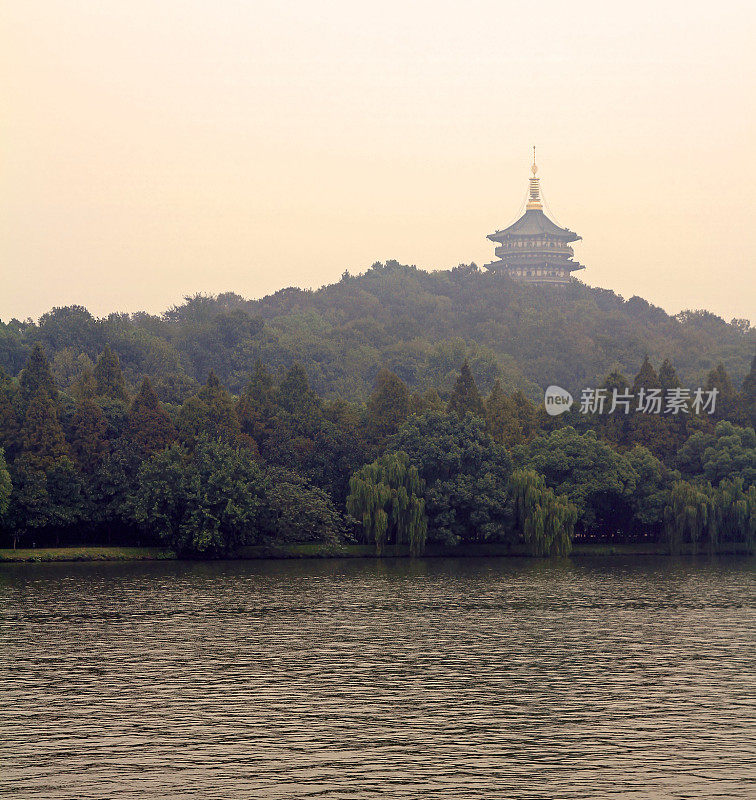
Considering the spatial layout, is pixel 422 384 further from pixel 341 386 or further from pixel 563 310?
pixel 563 310

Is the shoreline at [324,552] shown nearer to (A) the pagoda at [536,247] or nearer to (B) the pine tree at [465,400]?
(B) the pine tree at [465,400]

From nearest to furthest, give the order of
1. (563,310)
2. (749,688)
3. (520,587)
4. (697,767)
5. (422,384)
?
(697,767), (749,688), (520,587), (422,384), (563,310)

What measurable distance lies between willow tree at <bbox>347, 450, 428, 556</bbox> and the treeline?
0.08 meters

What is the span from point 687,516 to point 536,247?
101 meters

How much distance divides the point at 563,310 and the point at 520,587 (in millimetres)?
90667

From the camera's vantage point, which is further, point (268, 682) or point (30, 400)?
point (30, 400)

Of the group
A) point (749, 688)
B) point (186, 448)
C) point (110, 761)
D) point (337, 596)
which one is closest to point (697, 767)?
point (749, 688)

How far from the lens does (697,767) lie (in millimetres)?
16172

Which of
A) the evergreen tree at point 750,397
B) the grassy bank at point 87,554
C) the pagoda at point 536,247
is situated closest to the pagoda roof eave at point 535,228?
the pagoda at point 536,247

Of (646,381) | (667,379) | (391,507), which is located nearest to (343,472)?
(391,507)

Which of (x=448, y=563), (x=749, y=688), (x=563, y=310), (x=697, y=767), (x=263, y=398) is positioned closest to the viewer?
(x=697, y=767)

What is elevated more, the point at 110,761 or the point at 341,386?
the point at 341,386

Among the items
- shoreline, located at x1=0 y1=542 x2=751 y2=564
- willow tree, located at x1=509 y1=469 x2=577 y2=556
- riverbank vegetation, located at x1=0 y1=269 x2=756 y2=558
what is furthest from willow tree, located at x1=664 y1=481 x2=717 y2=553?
willow tree, located at x1=509 y1=469 x2=577 y2=556

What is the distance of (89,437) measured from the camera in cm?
5559
